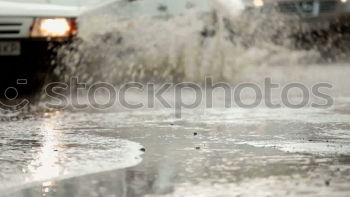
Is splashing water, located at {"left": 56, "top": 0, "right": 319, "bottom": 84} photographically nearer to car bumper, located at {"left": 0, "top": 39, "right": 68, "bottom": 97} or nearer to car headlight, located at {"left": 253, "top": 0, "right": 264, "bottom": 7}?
car bumper, located at {"left": 0, "top": 39, "right": 68, "bottom": 97}

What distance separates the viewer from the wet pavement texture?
193 inches

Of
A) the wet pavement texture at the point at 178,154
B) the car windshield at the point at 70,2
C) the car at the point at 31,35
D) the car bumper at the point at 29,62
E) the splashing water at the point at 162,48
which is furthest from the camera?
the splashing water at the point at 162,48

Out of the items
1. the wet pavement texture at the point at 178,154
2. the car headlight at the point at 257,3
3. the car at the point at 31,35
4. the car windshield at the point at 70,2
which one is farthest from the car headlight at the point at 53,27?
the car headlight at the point at 257,3

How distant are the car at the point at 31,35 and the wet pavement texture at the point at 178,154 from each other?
5.01 ft

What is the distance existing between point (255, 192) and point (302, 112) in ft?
14.3

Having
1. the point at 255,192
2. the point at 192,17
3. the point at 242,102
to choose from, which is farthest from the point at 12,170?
the point at 192,17

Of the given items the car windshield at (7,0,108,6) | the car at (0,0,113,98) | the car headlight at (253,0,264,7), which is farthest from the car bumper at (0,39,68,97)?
the car headlight at (253,0,264,7)

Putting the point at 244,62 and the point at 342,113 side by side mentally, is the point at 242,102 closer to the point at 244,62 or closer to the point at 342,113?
the point at 342,113

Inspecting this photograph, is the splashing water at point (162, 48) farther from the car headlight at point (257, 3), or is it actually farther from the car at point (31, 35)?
the car headlight at point (257, 3)

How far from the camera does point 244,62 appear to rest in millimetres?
13586

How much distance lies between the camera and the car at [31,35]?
1011 cm

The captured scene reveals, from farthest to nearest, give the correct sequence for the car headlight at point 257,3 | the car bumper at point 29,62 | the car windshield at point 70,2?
the car headlight at point 257,3 → the car windshield at point 70,2 → the car bumper at point 29,62

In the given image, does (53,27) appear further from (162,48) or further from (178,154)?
(178,154)

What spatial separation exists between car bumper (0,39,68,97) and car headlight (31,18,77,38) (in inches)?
2.9
